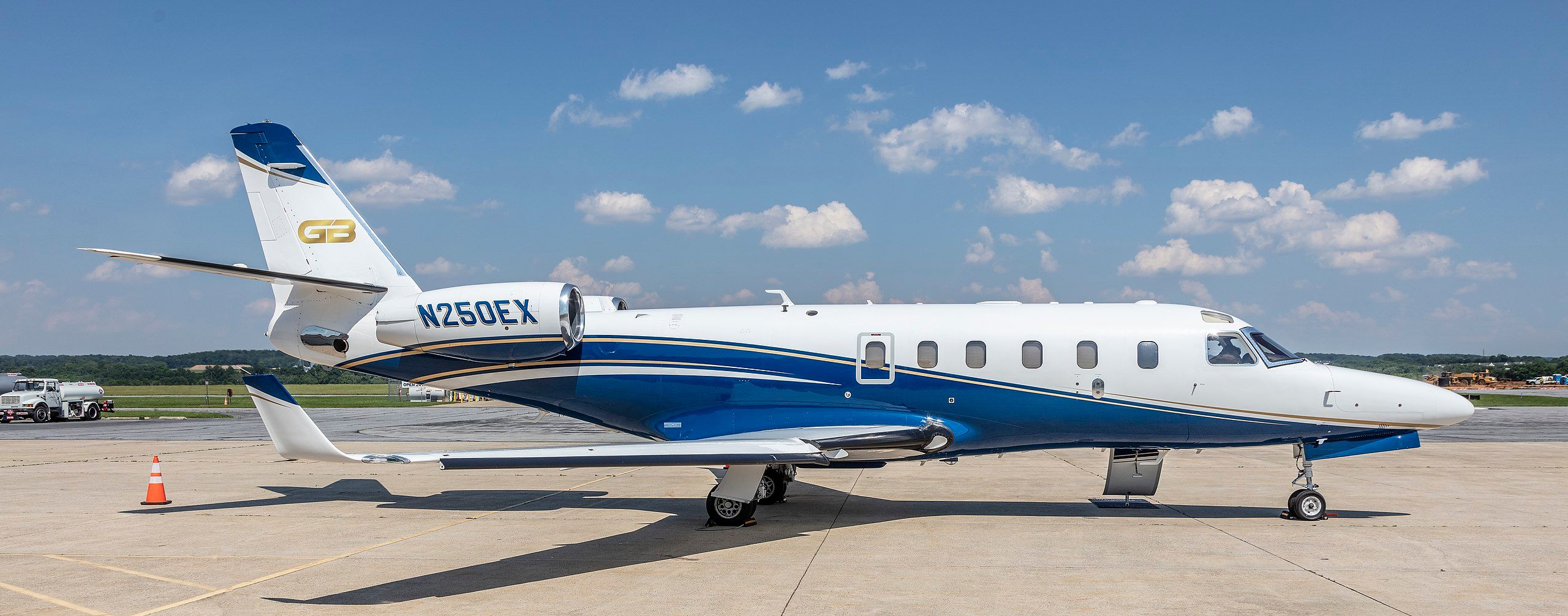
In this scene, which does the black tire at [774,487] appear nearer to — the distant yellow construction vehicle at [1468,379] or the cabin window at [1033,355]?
the cabin window at [1033,355]

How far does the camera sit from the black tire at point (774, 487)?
14.1 m

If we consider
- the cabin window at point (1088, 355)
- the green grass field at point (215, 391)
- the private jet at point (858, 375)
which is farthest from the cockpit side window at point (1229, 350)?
the green grass field at point (215, 391)

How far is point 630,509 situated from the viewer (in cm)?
1413

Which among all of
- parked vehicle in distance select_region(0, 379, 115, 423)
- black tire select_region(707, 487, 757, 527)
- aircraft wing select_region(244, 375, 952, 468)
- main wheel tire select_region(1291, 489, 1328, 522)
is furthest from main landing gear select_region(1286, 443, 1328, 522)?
parked vehicle in distance select_region(0, 379, 115, 423)

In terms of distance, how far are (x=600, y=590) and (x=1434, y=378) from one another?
7607cm

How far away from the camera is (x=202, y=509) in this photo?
1418 centimetres

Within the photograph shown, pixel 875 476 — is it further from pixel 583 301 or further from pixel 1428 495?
pixel 1428 495

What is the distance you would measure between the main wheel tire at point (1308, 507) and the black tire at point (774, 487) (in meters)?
6.93

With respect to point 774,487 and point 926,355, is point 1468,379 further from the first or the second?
point 774,487

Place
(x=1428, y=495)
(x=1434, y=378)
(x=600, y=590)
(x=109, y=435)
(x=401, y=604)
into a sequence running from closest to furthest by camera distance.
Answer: (x=401, y=604) < (x=600, y=590) < (x=1428, y=495) < (x=109, y=435) < (x=1434, y=378)

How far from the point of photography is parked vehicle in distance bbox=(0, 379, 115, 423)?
4006 centimetres

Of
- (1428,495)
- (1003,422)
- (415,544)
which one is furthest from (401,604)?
(1428,495)

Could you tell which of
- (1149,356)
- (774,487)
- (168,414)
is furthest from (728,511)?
(168,414)

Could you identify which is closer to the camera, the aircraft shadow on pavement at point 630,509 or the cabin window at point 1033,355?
the aircraft shadow on pavement at point 630,509
